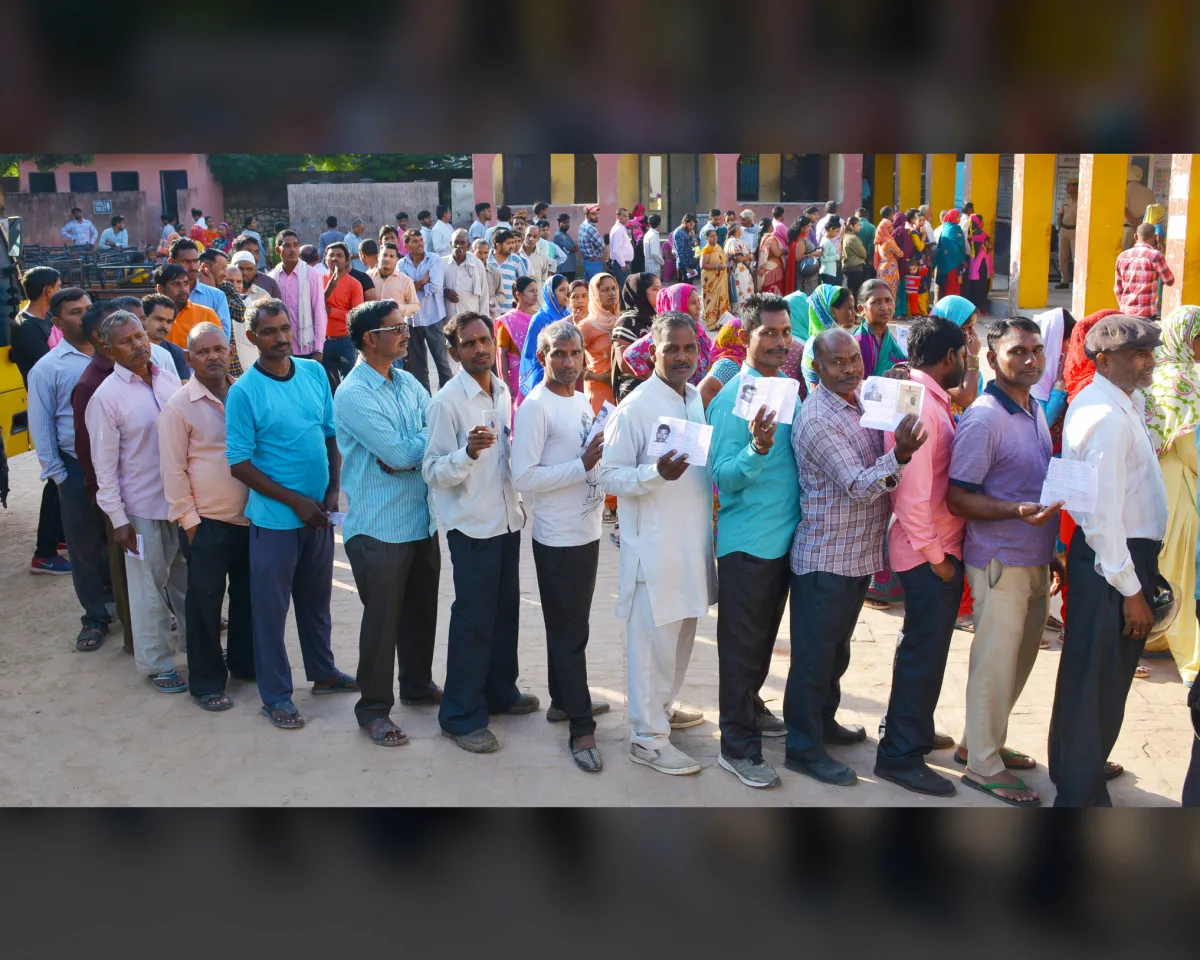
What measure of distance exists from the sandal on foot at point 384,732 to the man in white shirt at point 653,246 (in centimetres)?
1478

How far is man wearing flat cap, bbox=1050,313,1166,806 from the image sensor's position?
12.1 ft

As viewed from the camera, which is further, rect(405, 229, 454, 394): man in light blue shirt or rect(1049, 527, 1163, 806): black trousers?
rect(405, 229, 454, 394): man in light blue shirt

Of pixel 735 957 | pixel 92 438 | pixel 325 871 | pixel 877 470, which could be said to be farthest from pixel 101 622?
pixel 735 957

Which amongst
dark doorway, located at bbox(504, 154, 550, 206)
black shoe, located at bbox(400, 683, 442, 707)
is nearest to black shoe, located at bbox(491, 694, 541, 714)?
black shoe, located at bbox(400, 683, 442, 707)

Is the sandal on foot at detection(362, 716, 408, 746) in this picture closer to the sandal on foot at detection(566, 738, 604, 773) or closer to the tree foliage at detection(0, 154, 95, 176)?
the sandal on foot at detection(566, 738, 604, 773)

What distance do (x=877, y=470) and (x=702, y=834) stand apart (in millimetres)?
2271

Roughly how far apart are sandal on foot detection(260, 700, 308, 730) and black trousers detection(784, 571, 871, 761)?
80.5 inches

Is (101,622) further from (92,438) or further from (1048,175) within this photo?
(1048,175)

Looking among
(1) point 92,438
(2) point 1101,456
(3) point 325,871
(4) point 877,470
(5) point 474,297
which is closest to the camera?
(3) point 325,871

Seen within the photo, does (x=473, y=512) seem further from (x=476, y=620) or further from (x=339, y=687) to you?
(x=339, y=687)

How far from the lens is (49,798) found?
14.6 feet

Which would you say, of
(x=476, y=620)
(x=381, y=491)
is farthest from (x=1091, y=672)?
(x=381, y=491)

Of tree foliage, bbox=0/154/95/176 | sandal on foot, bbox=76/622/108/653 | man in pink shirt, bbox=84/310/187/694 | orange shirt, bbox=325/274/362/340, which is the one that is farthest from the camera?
tree foliage, bbox=0/154/95/176

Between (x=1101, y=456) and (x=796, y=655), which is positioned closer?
(x=1101, y=456)
